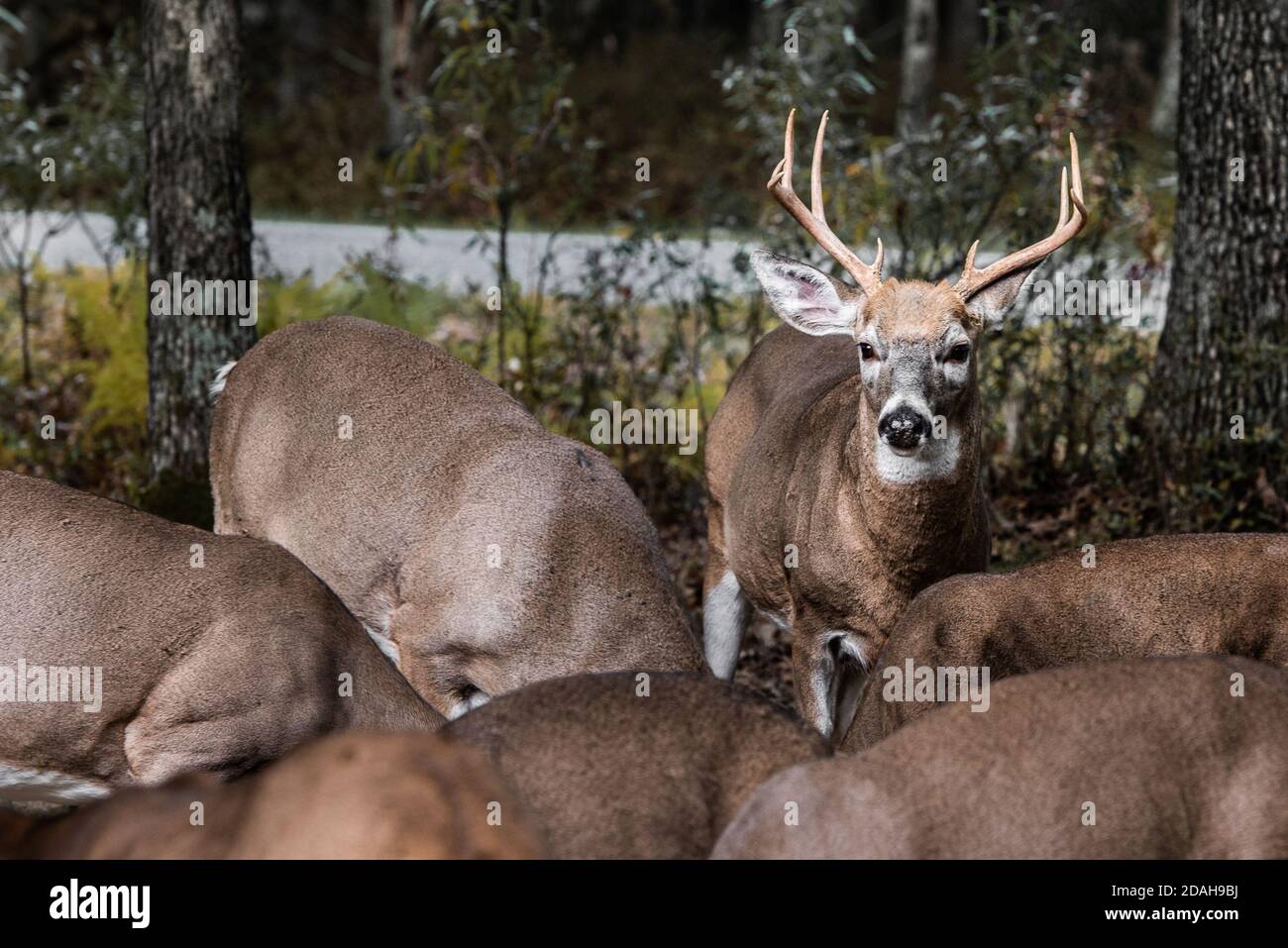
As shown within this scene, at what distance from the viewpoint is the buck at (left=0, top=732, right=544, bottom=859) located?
310 cm

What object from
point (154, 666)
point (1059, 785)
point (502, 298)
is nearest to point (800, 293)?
point (154, 666)

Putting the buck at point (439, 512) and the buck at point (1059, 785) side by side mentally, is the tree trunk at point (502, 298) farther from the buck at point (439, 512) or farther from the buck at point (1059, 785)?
the buck at point (1059, 785)

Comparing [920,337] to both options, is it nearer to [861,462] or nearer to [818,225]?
[861,462]

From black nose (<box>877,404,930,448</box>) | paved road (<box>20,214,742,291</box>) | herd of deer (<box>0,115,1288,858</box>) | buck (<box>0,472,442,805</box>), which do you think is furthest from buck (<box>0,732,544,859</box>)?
paved road (<box>20,214,742,291</box>)

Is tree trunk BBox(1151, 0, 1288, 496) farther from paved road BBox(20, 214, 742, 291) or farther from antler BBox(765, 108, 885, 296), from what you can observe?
paved road BBox(20, 214, 742, 291)

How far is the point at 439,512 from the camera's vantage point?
6.06 m

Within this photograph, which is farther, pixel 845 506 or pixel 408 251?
pixel 408 251

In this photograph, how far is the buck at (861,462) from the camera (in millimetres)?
5820

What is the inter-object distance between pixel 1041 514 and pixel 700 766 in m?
5.68

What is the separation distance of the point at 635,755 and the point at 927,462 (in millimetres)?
2269

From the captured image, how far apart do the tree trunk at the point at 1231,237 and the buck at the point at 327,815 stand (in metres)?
5.67
